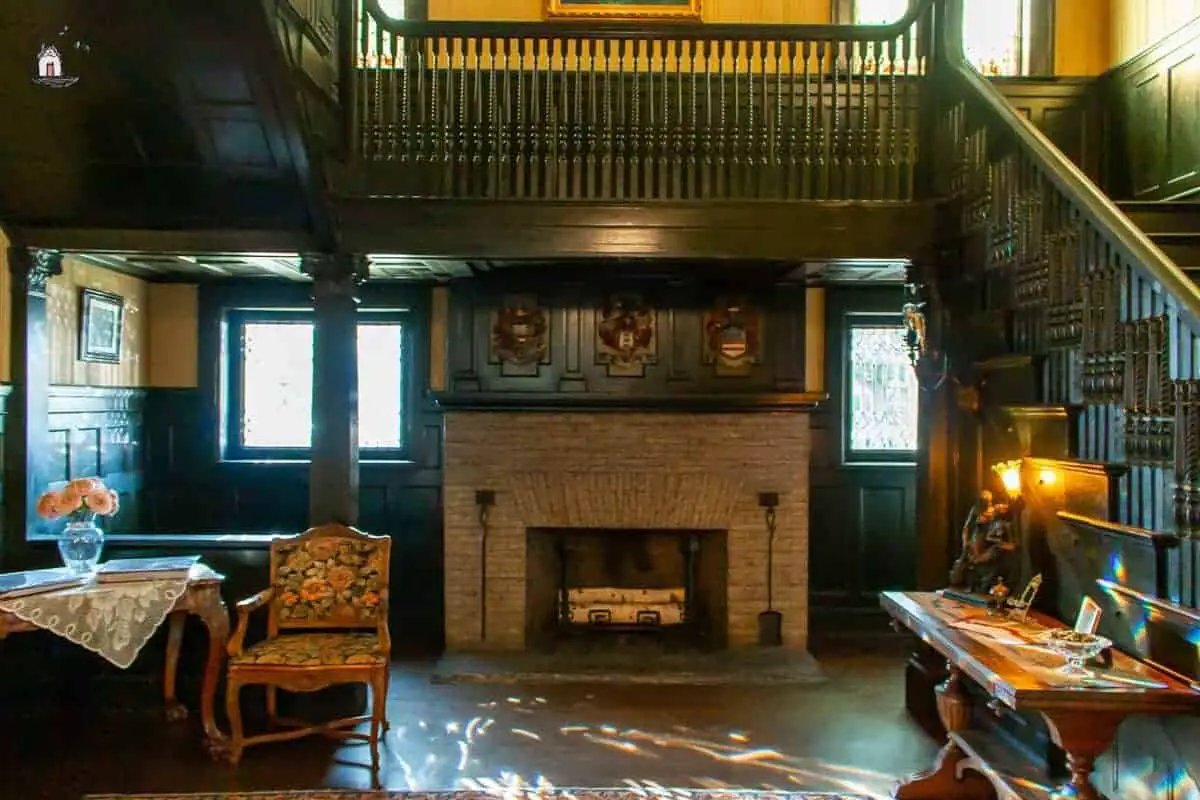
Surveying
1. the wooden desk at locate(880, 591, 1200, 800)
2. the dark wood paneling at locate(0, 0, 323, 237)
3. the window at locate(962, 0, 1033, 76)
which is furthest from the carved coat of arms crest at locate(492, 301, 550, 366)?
the window at locate(962, 0, 1033, 76)

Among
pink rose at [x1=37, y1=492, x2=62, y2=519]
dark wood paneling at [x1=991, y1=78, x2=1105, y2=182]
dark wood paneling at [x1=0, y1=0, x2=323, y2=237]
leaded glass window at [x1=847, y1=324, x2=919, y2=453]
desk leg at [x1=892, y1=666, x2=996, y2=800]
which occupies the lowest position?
desk leg at [x1=892, y1=666, x2=996, y2=800]

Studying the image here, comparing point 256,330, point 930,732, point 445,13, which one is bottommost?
point 930,732

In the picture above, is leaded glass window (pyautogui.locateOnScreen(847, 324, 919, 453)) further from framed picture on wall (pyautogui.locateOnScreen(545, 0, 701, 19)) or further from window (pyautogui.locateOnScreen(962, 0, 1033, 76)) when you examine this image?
framed picture on wall (pyautogui.locateOnScreen(545, 0, 701, 19))

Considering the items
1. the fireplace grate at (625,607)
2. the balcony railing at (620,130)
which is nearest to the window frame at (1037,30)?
the balcony railing at (620,130)

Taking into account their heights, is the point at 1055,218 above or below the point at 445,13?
below

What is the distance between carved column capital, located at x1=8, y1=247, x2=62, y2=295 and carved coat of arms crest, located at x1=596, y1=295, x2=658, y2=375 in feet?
10.6

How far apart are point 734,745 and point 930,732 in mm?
1060

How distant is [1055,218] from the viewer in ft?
12.3

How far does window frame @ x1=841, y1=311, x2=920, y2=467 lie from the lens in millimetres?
6785

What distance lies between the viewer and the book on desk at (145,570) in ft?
14.4

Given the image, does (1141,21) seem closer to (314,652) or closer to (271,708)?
(314,652)

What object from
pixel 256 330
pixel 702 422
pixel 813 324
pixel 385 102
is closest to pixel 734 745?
pixel 702 422

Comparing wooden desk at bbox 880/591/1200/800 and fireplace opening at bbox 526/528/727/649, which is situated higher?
wooden desk at bbox 880/591/1200/800

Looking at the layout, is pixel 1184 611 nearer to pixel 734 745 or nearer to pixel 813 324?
pixel 734 745
